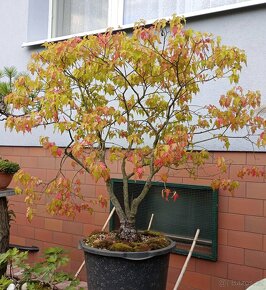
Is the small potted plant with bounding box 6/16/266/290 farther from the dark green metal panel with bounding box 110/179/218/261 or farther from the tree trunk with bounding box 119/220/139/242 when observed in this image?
the dark green metal panel with bounding box 110/179/218/261

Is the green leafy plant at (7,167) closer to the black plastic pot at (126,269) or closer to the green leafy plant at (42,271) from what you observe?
the green leafy plant at (42,271)

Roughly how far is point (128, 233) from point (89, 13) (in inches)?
113

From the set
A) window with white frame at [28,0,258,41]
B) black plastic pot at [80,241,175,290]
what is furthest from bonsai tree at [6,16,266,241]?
window with white frame at [28,0,258,41]

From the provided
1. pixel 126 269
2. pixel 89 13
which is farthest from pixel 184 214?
pixel 89 13

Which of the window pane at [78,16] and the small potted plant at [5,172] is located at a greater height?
the window pane at [78,16]

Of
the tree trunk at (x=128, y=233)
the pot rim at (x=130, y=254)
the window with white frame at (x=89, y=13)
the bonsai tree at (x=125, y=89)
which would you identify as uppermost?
the window with white frame at (x=89, y=13)

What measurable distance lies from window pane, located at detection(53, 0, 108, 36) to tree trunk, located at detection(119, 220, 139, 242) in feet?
8.21

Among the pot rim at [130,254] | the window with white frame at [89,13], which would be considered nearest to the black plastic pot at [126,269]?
the pot rim at [130,254]

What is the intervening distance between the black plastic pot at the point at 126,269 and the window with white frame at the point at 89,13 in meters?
2.40

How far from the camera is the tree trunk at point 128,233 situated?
324 centimetres

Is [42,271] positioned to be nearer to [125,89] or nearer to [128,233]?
[128,233]

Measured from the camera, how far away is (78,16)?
5.09 metres

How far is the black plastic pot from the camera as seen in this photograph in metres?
2.95

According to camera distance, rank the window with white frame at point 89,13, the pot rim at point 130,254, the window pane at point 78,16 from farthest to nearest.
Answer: the window pane at point 78,16 → the window with white frame at point 89,13 → the pot rim at point 130,254
